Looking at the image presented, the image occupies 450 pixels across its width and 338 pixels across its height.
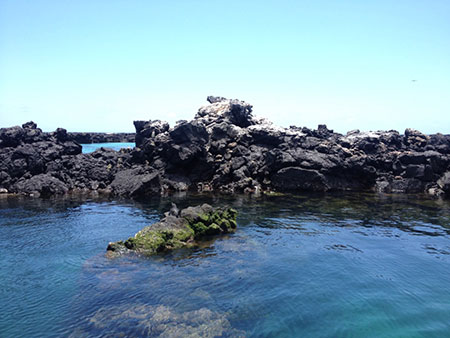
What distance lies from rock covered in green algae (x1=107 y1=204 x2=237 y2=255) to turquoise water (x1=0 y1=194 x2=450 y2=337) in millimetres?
1307

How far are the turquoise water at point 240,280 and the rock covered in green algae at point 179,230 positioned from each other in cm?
131

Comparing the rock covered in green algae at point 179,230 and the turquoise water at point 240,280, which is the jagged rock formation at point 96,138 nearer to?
the turquoise water at point 240,280

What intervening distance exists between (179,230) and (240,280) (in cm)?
958

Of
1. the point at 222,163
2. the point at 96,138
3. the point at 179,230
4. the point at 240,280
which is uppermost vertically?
the point at 96,138

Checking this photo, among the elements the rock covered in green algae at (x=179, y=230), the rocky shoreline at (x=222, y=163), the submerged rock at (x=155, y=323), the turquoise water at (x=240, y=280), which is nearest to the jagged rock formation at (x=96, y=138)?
the rocky shoreline at (x=222, y=163)

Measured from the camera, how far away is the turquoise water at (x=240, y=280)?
57.3 ft

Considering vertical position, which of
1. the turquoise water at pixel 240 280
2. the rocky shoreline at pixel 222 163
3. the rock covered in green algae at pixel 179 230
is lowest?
the turquoise water at pixel 240 280

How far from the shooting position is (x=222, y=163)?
6400cm

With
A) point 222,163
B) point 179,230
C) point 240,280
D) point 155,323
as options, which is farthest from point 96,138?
point 155,323

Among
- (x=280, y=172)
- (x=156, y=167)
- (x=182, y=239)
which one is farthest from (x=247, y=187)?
(x=182, y=239)

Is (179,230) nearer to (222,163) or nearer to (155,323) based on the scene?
(155,323)

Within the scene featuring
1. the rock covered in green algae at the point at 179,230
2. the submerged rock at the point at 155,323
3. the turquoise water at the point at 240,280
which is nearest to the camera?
the submerged rock at the point at 155,323

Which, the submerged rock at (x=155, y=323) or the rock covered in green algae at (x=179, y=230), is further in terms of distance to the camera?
the rock covered in green algae at (x=179, y=230)

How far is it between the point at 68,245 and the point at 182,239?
34.2 ft
